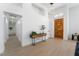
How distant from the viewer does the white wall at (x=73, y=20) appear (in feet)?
22.5

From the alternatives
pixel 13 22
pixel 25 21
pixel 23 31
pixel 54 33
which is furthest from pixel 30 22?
pixel 54 33

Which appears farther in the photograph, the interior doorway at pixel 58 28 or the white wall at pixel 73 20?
the interior doorway at pixel 58 28

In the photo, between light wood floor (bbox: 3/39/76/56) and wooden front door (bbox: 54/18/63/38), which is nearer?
light wood floor (bbox: 3/39/76/56)

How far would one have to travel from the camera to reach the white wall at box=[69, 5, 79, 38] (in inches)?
271

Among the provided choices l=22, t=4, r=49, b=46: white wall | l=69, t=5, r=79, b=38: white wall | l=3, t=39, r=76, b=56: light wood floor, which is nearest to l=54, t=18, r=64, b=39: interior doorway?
l=69, t=5, r=79, b=38: white wall

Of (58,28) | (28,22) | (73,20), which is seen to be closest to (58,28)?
(58,28)

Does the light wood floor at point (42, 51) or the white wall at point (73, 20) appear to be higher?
the white wall at point (73, 20)

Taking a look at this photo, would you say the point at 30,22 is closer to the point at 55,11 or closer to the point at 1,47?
the point at 1,47

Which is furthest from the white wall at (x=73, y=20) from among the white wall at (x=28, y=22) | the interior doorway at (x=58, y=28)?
the white wall at (x=28, y=22)

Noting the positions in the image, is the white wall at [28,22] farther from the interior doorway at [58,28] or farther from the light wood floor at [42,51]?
the interior doorway at [58,28]

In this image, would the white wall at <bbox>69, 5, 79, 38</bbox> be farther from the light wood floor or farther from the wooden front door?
the light wood floor

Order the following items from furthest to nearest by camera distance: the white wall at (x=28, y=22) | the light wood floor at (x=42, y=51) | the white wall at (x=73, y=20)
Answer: the white wall at (x=73, y=20) → the white wall at (x=28, y=22) → the light wood floor at (x=42, y=51)

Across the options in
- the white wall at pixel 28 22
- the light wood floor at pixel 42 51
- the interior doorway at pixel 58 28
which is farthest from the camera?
the interior doorway at pixel 58 28

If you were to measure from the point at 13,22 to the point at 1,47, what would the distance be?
1.22m
